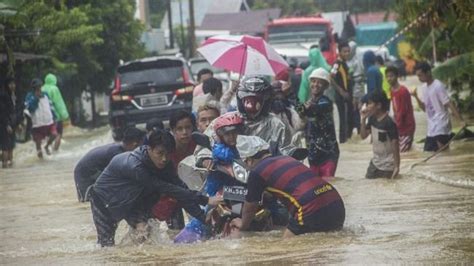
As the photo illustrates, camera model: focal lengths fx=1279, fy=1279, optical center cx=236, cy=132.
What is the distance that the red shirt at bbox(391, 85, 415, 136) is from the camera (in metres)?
18.2

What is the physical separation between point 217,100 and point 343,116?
7.06m

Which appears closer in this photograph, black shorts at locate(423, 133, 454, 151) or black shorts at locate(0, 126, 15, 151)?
black shorts at locate(423, 133, 454, 151)

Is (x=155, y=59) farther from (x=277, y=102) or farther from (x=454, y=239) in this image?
(x=454, y=239)

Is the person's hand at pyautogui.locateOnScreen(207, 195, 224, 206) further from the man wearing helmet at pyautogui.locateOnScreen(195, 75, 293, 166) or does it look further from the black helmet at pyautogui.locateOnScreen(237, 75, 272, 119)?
the black helmet at pyautogui.locateOnScreen(237, 75, 272, 119)

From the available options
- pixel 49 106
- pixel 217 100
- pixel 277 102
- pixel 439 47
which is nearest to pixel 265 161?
pixel 277 102

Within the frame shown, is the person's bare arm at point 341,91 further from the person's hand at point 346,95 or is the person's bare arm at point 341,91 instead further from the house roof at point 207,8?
the house roof at point 207,8

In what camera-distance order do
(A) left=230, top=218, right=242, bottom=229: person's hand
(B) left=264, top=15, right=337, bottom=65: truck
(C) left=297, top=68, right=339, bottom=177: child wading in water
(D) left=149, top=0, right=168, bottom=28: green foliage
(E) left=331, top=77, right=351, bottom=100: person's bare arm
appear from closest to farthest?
(A) left=230, top=218, right=242, bottom=229: person's hand → (C) left=297, top=68, right=339, bottom=177: child wading in water → (E) left=331, top=77, right=351, bottom=100: person's bare arm → (B) left=264, top=15, right=337, bottom=65: truck → (D) left=149, top=0, right=168, bottom=28: green foliage

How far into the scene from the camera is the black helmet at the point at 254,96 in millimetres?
11242

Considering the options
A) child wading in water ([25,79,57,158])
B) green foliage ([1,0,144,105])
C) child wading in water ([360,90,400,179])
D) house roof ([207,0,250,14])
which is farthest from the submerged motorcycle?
house roof ([207,0,250,14])

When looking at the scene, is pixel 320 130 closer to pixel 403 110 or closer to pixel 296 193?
pixel 403 110

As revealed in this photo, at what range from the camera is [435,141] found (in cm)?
1811

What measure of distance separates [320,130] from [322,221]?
4.75 meters

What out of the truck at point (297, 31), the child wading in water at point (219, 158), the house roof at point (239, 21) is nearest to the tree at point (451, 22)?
the child wading in water at point (219, 158)

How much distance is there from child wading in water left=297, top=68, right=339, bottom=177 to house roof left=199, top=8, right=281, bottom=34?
154ft
